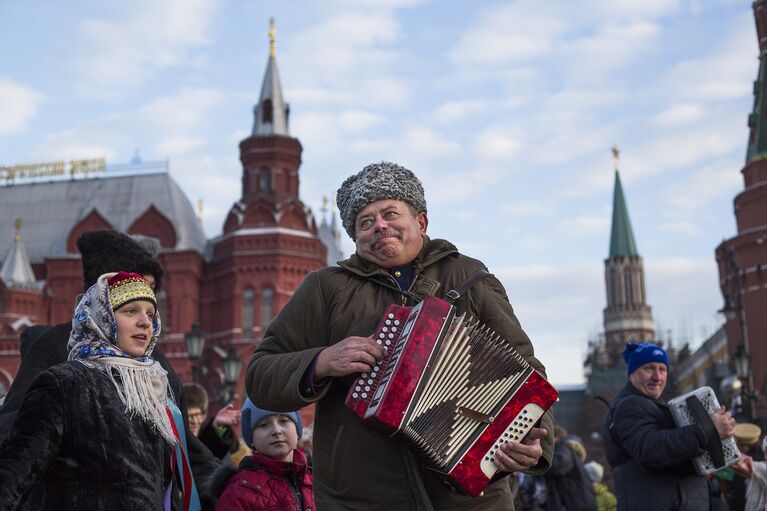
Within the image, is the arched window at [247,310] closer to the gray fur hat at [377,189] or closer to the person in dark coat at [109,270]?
the person in dark coat at [109,270]

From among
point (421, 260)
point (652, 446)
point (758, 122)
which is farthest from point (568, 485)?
point (758, 122)

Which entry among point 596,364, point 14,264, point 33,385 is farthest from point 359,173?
point 596,364

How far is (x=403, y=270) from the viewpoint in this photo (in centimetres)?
361

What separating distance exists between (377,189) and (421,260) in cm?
32

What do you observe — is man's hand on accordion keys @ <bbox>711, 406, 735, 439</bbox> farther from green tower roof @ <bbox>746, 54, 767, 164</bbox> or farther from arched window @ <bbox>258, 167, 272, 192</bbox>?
arched window @ <bbox>258, 167, 272, 192</bbox>

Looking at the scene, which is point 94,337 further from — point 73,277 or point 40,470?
point 73,277

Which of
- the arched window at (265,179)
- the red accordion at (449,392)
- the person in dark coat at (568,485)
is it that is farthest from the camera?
the arched window at (265,179)

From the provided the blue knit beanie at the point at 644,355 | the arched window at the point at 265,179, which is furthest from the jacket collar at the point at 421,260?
the arched window at the point at 265,179

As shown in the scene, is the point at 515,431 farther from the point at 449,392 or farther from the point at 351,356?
the point at 351,356

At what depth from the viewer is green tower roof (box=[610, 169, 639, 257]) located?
84188 millimetres

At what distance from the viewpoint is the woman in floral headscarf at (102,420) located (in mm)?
3318

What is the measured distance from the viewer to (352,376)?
132 inches

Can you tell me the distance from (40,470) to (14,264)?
43103 mm

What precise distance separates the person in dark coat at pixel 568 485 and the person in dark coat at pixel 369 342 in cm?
450
